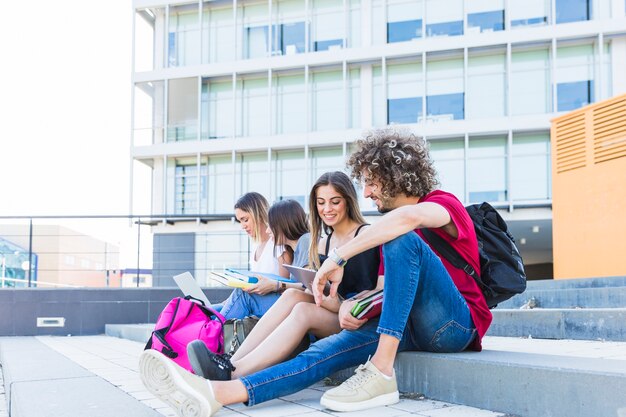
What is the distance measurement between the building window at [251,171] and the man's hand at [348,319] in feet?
50.8

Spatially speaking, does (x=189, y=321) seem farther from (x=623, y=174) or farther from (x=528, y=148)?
(x=528, y=148)

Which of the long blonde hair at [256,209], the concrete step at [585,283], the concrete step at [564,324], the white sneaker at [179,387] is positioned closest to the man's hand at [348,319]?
the white sneaker at [179,387]

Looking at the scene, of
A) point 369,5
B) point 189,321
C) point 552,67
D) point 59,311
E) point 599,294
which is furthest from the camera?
point 369,5

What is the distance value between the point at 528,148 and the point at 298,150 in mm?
6462

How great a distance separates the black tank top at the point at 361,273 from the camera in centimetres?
283

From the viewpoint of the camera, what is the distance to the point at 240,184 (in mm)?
18234

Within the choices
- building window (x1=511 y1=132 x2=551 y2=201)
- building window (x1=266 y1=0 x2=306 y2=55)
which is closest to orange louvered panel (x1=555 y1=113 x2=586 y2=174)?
building window (x1=511 y1=132 x2=551 y2=201)

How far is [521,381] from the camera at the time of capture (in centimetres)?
219

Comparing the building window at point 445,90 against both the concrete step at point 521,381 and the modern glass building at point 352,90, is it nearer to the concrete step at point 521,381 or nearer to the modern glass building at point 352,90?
the modern glass building at point 352,90

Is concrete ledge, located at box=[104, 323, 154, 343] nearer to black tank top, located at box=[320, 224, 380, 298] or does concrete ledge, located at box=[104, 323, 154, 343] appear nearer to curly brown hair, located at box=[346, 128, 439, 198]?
black tank top, located at box=[320, 224, 380, 298]

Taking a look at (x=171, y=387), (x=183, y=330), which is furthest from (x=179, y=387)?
(x=183, y=330)

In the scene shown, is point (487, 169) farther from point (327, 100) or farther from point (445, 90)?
point (327, 100)

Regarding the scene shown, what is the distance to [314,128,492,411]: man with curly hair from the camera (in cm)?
235

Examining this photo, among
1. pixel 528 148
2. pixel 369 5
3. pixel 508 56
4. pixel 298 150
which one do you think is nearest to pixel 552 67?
pixel 508 56
